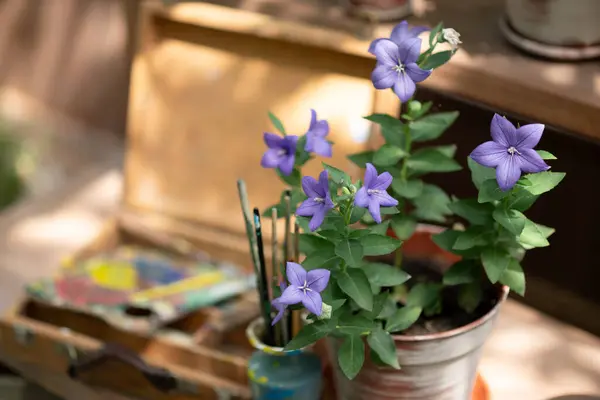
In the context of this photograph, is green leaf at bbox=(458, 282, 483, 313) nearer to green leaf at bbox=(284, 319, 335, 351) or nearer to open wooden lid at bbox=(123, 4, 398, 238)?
green leaf at bbox=(284, 319, 335, 351)

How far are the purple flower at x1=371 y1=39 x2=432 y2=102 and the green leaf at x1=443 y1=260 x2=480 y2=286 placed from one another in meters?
0.25

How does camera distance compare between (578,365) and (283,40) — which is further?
(283,40)

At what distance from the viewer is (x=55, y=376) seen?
141cm

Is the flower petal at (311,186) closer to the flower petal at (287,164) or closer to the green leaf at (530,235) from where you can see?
the flower petal at (287,164)

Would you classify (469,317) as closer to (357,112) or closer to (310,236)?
(310,236)

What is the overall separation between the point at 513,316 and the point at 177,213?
2.25ft

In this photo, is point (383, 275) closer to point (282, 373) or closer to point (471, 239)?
point (471, 239)

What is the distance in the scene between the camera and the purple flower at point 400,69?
3.06 feet

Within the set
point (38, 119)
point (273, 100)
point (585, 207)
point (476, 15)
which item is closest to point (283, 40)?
point (273, 100)

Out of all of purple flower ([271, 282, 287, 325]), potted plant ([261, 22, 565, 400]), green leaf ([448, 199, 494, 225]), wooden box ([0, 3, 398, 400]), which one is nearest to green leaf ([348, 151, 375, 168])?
potted plant ([261, 22, 565, 400])

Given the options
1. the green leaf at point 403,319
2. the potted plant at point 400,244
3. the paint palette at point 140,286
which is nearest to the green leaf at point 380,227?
the potted plant at point 400,244

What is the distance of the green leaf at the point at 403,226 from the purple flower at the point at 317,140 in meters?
0.13

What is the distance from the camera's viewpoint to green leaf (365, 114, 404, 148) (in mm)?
1048

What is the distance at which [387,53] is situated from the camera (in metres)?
0.95
